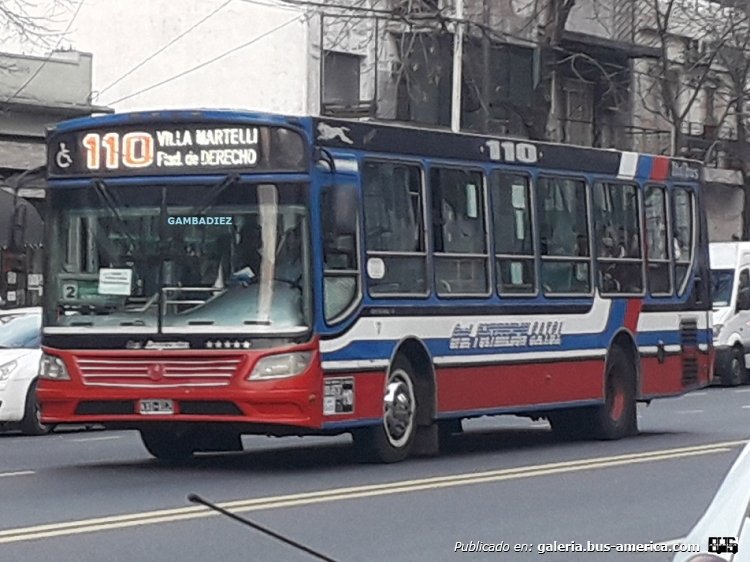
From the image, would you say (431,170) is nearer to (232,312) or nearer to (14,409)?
(232,312)

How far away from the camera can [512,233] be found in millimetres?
16953

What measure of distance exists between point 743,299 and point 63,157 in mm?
21386

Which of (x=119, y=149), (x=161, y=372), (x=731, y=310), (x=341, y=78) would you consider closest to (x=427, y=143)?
(x=119, y=149)

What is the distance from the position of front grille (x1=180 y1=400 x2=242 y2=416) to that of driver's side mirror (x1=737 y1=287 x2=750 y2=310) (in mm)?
21313

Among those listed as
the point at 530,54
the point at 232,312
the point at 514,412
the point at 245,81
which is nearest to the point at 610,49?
the point at 530,54

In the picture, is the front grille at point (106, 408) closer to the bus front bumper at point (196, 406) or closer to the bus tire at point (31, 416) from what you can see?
the bus front bumper at point (196, 406)

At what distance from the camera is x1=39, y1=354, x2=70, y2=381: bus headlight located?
14.5 metres

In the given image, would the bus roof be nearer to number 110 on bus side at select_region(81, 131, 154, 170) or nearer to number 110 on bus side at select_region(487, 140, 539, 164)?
number 110 on bus side at select_region(487, 140, 539, 164)

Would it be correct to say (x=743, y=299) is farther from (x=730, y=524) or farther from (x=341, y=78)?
(x=730, y=524)

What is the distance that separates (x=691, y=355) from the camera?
20.1m

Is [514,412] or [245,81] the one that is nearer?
[514,412]

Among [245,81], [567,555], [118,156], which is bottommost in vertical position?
[567,555]

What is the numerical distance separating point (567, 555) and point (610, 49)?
34.5 metres

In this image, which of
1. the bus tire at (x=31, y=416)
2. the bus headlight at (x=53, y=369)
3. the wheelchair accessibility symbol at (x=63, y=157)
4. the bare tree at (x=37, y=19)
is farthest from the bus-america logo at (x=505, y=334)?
the bare tree at (x=37, y=19)
